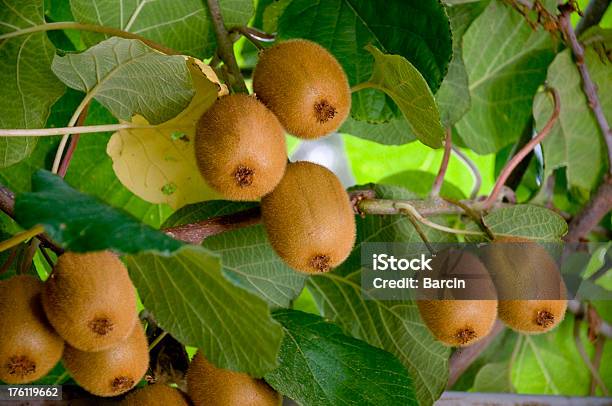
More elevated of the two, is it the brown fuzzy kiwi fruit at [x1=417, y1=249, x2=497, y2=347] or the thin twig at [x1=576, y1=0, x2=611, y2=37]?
the thin twig at [x1=576, y1=0, x2=611, y2=37]

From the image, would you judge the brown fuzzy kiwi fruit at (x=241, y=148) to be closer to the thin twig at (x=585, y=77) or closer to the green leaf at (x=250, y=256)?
the green leaf at (x=250, y=256)

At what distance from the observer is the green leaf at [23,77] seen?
0.70 m

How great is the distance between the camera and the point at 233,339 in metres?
0.58

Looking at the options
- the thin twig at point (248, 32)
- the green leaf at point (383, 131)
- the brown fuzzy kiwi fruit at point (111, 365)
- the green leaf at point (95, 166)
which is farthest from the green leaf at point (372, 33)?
the brown fuzzy kiwi fruit at point (111, 365)

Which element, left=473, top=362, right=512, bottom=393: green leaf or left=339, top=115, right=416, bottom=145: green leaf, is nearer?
left=339, top=115, right=416, bottom=145: green leaf

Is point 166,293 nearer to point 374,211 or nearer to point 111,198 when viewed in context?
point 374,211

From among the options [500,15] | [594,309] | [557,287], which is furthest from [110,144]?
[594,309]

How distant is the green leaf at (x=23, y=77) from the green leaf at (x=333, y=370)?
30 centimetres

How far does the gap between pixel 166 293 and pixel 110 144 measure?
22 centimetres

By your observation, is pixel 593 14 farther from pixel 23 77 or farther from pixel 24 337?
pixel 24 337

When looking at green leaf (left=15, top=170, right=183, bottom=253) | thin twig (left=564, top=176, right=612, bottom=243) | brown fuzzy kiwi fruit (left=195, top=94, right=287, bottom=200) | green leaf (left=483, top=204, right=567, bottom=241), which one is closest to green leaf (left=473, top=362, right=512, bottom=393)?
thin twig (left=564, top=176, right=612, bottom=243)

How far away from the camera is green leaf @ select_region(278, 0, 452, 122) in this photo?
2.52 feet

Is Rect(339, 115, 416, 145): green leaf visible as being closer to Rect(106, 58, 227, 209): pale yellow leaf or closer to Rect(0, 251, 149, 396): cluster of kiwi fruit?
Rect(106, 58, 227, 209): pale yellow leaf

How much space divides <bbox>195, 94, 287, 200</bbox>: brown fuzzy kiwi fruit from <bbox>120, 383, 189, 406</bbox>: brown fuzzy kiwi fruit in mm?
183
